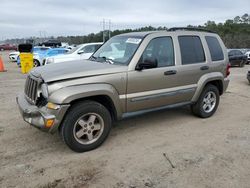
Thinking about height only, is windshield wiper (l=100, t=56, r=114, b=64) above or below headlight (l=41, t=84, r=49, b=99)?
above

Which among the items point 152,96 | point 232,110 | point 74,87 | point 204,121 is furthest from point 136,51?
point 232,110

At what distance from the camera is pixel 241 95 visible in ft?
26.5

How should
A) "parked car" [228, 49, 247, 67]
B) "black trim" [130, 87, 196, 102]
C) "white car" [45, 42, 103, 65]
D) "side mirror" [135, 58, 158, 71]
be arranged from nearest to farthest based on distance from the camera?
1. "side mirror" [135, 58, 158, 71]
2. "black trim" [130, 87, 196, 102]
3. "white car" [45, 42, 103, 65]
4. "parked car" [228, 49, 247, 67]

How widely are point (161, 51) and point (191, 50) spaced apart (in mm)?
832

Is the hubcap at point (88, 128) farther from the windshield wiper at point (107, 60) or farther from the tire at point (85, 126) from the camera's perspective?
the windshield wiper at point (107, 60)

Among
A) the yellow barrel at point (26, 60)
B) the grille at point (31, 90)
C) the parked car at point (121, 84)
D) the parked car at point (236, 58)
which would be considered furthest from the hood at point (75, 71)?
the parked car at point (236, 58)

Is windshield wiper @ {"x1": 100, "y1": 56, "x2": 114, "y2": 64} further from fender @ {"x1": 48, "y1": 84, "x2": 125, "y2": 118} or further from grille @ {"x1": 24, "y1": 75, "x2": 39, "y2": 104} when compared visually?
grille @ {"x1": 24, "y1": 75, "x2": 39, "y2": 104}

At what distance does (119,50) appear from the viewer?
460 cm

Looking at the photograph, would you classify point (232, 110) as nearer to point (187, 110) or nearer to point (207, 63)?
point (187, 110)

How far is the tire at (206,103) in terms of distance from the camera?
533 centimetres

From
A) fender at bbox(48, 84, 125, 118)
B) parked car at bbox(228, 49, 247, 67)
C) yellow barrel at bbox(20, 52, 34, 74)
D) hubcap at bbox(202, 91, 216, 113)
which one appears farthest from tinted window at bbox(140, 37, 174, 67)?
parked car at bbox(228, 49, 247, 67)

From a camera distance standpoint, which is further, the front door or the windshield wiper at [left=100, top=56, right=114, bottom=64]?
the windshield wiper at [left=100, top=56, right=114, bottom=64]

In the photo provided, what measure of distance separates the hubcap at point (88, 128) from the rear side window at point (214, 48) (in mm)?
3075

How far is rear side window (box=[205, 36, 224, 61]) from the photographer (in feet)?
17.5
